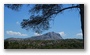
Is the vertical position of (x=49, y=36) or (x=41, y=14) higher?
(x=41, y=14)

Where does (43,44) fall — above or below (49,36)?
below

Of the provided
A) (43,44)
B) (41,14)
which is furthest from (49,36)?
(41,14)

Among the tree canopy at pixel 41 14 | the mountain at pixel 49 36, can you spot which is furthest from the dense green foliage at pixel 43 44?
the tree canopy at pixel 41 14

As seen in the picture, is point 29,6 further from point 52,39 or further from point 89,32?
point 89,32

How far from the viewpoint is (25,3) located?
2322 millimetres

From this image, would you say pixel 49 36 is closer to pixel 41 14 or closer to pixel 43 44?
pixel 43 44

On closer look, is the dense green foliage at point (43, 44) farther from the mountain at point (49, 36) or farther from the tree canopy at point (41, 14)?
the tree canopy at point (41, 14)

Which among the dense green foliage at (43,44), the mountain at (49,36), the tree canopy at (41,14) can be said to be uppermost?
the tree canopy at (41,14)

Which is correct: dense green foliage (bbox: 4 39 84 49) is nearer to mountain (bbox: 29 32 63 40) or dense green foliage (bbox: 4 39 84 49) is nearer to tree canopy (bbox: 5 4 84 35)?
mountain (bbox: 29 32 63 40)

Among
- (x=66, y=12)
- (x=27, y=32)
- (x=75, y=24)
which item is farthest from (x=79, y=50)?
(x=27, y=32)

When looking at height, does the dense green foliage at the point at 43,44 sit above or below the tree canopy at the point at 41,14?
below

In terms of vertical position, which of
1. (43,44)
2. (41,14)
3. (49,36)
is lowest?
(43,44)

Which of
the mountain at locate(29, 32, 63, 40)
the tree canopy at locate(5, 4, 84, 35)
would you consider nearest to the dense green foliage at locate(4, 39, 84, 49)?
the mountain at locate(29, 32, 63, 40)

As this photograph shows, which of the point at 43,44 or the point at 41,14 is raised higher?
the point at 41,14
